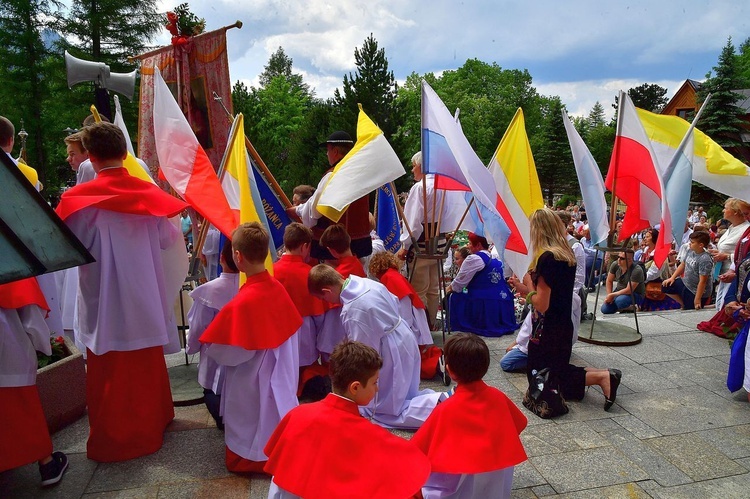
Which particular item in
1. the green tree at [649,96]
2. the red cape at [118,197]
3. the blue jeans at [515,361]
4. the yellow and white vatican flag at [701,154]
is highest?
the green tree at [649,96]

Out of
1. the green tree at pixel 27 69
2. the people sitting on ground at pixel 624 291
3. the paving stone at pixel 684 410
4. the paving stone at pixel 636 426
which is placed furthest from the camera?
the green tree at pixel 27 69

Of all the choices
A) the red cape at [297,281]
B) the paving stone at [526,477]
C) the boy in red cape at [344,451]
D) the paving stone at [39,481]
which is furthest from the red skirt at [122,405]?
the paving stone at [526,477]

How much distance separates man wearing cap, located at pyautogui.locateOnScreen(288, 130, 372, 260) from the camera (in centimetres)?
545

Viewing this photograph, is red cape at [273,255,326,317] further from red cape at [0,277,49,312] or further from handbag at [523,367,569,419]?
handbag at [523,367,569,419]

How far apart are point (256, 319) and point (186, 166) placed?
160 centimetres

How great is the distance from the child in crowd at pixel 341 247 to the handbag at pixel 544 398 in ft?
6.00

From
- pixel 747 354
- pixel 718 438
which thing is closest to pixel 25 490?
pixel 718 438

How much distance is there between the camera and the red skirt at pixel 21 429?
3.17 m

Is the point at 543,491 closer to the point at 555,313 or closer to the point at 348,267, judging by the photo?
the point at 555,313

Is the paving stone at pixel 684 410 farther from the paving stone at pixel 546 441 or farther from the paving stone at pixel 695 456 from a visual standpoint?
the paving stone at pixel 546 441

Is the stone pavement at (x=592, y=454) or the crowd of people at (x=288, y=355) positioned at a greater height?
the crowd of people at (x=288, y=355)

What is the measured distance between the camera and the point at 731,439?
4.10 m

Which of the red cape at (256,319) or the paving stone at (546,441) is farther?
the paving stone at (546,441)

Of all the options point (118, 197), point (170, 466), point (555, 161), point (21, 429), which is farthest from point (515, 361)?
point (555, 161)
